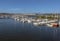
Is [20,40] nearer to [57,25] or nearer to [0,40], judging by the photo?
[0,40]

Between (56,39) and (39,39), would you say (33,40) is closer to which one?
(39,39)

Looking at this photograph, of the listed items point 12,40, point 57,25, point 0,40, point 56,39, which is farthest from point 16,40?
point 57,25

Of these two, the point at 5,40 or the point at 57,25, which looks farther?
the point at 57,25

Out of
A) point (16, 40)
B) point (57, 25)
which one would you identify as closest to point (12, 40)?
point (16, 40)

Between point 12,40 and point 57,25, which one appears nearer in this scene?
point 12,40

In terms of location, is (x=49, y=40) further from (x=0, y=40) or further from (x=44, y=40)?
(x=0, y=40)

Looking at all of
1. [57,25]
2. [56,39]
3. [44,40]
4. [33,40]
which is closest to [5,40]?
[33,40]

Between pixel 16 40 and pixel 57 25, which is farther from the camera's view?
pixel 57 25
